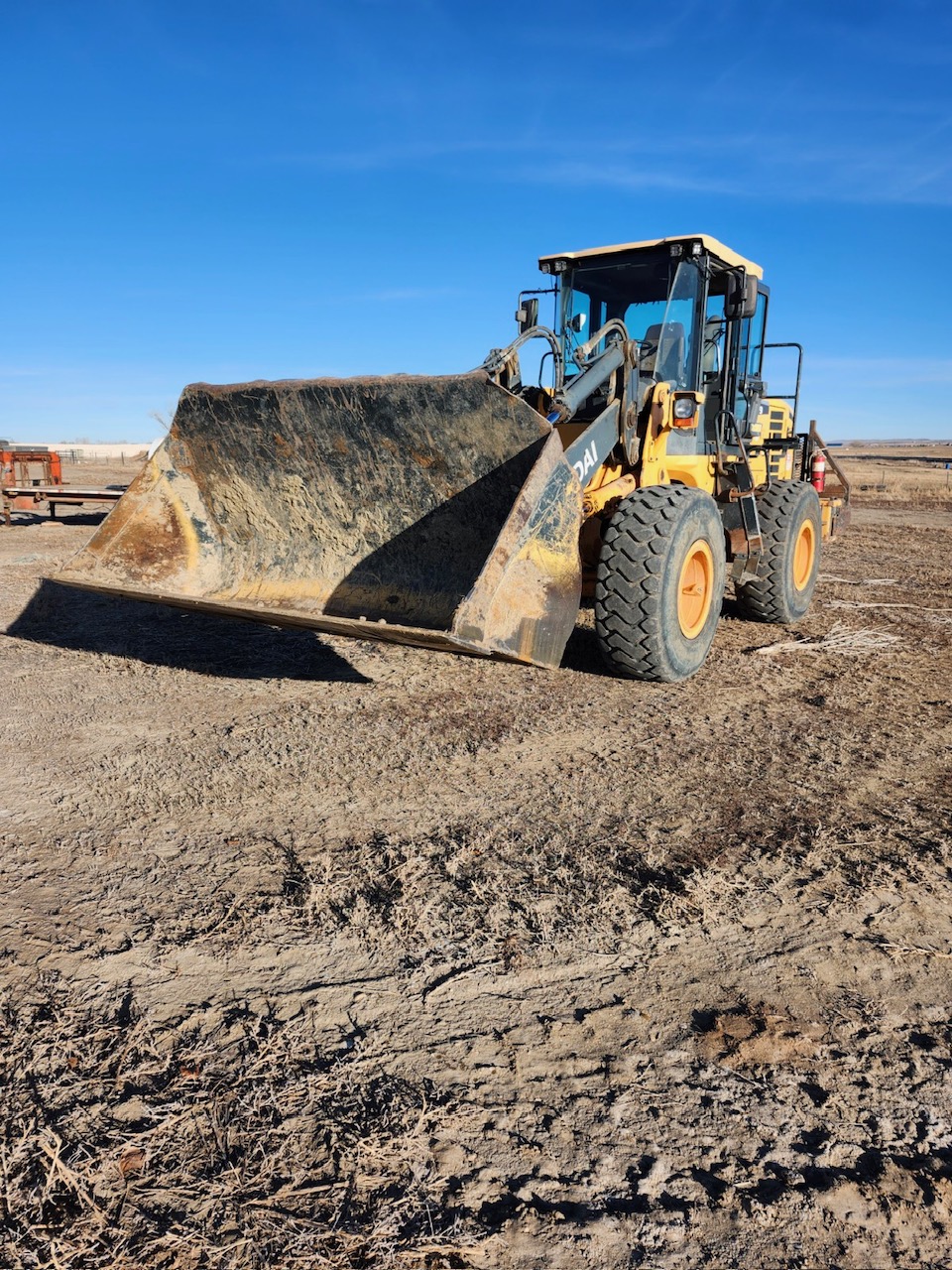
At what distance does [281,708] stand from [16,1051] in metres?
2.99

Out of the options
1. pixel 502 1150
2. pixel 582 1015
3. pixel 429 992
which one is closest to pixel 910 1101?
pixel 582 1015

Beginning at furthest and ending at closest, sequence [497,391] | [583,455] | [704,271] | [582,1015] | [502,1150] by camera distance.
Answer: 1. [704,271]
2. [583,455]
3. [497,391]
4. [582,1015]
5. [502,1150]

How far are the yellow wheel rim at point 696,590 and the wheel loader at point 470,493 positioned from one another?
13 mm

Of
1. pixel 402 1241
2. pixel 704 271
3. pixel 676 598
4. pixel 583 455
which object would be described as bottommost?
pixel 402 1241

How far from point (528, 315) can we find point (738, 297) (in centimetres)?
153

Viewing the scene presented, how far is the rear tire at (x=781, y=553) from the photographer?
718 centimetres

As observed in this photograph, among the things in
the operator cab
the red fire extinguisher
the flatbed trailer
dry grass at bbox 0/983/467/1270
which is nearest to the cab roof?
the operator cab

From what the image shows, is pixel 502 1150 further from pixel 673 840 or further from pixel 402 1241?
pixel 673 840

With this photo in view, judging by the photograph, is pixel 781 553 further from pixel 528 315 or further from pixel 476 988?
pixel 476 988

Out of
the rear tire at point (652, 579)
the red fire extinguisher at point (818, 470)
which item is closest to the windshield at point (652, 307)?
the rear tire at point (652, 579)

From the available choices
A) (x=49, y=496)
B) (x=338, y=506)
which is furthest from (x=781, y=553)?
(x=49, y=496)

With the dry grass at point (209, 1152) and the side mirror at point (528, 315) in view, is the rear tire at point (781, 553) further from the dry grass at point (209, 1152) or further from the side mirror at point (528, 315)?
the dry grass at point (209, 1152)

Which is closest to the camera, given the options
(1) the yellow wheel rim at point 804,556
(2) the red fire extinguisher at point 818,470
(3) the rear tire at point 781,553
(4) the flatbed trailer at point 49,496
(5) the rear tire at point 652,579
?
(5) the rear tire at point 652,579

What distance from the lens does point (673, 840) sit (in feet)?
11.2
